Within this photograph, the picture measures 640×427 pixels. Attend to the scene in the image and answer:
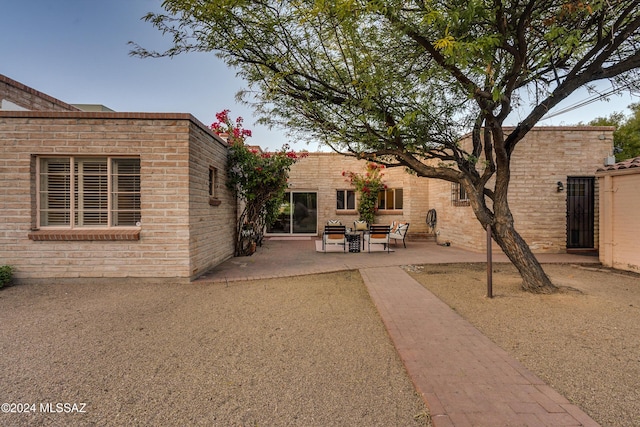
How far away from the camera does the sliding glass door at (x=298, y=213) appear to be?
15.9 m

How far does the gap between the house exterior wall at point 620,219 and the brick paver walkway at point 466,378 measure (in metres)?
6.42

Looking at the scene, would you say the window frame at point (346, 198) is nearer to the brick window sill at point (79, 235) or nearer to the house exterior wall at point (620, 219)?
the house exterior wall at point (620, 219)

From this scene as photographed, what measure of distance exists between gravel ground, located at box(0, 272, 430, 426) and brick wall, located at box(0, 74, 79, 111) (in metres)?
5.54

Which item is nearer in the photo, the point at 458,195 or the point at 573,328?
the point at 573,328

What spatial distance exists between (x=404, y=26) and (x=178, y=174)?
4.87 m

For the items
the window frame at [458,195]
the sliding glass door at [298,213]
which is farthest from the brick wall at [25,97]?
the window frame at [458,195]

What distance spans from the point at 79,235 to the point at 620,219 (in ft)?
41.2

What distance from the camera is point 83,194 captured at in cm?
609

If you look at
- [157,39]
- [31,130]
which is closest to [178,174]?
Result: [157,39]

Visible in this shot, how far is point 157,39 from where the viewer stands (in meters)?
5.09

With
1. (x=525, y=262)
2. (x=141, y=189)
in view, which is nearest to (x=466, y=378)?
(x=525, y=262)

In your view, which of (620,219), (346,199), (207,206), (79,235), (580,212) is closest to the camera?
(79,235)

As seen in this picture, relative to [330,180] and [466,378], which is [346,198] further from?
[466,378]

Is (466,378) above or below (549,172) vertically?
below
